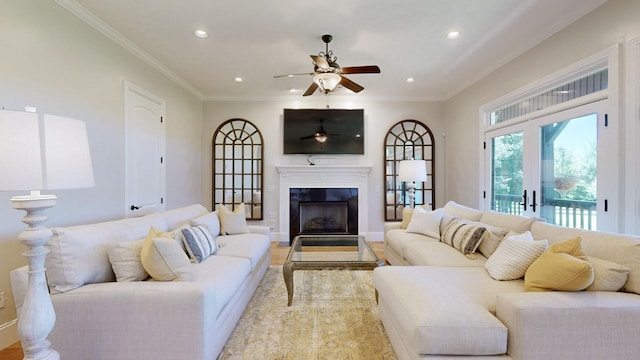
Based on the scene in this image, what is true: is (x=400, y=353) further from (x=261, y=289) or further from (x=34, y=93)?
(x=34, y=93)

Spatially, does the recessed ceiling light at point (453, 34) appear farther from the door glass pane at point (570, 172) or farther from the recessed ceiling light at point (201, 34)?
the recessed ceiling light at point (201, 34)

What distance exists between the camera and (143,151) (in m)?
3.65

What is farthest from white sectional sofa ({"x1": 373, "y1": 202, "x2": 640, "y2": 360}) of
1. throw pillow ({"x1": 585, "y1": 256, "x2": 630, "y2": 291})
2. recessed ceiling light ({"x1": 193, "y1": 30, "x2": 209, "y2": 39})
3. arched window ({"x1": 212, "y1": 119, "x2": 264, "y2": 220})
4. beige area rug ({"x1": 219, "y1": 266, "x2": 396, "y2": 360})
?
arched window ({"x1": 212, "y1": 119, "x2": 264, "y2": 220})

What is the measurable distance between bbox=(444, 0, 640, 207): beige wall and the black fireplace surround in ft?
6.46

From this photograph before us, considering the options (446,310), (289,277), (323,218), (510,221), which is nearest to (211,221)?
(289,277)

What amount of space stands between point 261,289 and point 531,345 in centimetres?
240

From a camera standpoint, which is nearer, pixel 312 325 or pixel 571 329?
pixel 571 329

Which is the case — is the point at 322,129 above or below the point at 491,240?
above

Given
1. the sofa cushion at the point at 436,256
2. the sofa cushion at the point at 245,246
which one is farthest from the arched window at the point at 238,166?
the sofa cushion at the point at 436,256

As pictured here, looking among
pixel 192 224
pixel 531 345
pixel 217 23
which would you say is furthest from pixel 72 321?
pixel 217 23

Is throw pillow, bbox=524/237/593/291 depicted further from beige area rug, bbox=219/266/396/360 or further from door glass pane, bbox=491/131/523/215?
door glass pane, bbox=491/131/523/215

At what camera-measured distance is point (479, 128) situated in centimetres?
440

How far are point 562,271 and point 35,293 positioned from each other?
2.72 m

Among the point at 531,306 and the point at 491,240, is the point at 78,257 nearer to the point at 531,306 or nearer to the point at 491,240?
the point at 531,306
